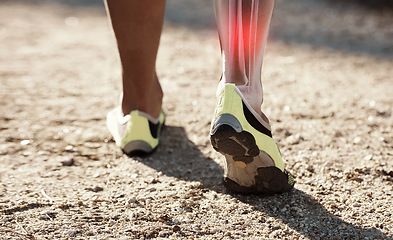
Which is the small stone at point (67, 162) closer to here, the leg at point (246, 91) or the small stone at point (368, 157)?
the leg at point (246, 91)

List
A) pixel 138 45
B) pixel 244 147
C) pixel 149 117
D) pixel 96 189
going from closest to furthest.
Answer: pixel 244 147, pixel 96 189, pixel 138 45, pixel 149 117

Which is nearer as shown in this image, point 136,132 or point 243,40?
point 243,40

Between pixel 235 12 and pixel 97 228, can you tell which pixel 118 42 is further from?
pixel 97 228

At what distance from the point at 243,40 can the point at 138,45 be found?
0.47 m

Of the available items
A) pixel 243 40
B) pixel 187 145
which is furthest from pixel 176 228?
pixel 187 145

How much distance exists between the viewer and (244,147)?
116cm

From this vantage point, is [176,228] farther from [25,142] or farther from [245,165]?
[25,142]

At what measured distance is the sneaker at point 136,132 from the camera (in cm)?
160

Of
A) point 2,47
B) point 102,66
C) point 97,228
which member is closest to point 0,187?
point 97,228

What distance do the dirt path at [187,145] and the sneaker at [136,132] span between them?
1.6 inches

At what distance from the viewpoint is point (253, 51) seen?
1.22 m

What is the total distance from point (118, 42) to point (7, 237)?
702 mm

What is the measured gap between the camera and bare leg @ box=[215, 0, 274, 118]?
1199 mm

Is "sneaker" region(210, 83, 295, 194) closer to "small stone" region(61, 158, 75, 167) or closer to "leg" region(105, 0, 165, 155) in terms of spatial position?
"leg" region(105, 0, 165, 155)
